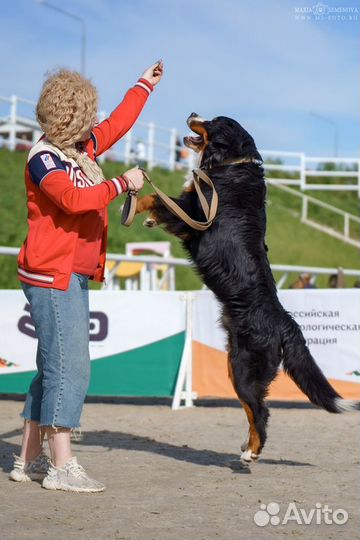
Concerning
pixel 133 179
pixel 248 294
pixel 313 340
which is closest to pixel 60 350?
pixel 133 179

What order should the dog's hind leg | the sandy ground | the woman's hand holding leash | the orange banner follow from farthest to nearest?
the orange banner → the dog's hind leg → the woman's hand holding leash → the sandy ground

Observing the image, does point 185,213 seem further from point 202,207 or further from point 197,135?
point 197,135

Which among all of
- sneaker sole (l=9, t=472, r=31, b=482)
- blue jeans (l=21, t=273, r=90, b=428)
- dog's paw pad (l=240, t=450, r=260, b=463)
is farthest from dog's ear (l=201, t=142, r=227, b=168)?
sneaker sole (l=9, t=472, r=31, b=482)

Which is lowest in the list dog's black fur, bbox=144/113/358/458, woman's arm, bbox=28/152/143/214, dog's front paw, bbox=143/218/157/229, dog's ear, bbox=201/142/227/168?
dog's black fur, bbox=144/113/358/458

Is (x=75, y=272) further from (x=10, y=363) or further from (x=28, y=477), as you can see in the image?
(x=10, y=363)

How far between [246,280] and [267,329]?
0.31m

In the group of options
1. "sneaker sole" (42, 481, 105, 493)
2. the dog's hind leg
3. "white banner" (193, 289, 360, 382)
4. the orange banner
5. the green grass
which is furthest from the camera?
the green grass

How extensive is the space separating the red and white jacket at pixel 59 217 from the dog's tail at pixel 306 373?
4.04 ft

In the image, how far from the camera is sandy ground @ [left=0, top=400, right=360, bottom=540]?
341cm

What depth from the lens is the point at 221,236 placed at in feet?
15.8

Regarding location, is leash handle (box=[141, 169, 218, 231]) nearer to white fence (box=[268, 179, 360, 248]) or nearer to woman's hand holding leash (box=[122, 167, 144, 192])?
woman's hand holding leash (box=[122, 167, 144, 192])

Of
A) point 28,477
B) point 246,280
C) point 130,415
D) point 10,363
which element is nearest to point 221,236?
point 246,280

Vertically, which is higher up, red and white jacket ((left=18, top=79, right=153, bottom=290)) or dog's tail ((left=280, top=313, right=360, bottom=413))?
red and white jacket ((left=18, top=79, right=153, bottom=290))

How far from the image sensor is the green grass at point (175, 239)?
53.6 feet
